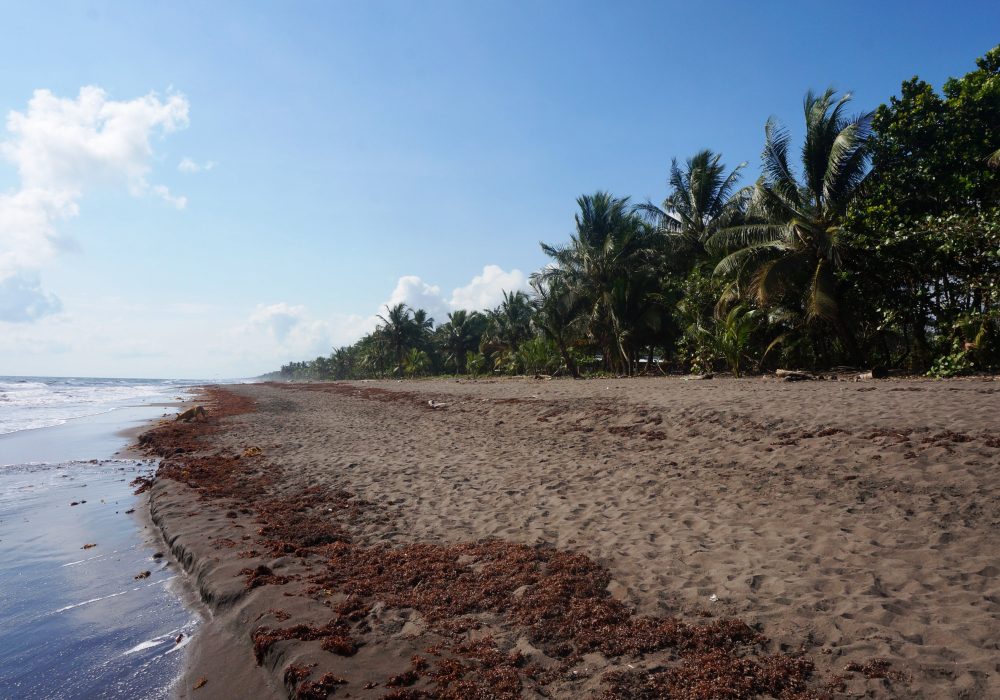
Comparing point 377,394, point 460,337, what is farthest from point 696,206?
point 460,337

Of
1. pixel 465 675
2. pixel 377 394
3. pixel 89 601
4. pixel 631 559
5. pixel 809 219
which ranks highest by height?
pixel 809 219

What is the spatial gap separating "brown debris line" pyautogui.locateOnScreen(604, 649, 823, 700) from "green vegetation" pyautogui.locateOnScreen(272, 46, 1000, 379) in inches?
531

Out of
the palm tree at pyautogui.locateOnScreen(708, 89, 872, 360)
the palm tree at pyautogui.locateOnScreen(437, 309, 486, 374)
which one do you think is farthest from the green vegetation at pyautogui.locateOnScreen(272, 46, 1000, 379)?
the palm tree at pyautogui.locateOnScreen(437, 309, 486, 374)

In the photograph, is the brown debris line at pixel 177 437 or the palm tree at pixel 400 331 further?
the palm tree at pixel 400 331

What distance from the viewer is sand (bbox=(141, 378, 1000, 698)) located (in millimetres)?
3154

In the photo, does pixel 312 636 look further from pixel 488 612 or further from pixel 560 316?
pixel 560 316

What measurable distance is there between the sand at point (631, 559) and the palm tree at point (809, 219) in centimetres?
893

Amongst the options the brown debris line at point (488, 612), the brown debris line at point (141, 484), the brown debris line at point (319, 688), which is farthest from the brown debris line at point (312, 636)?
the brown debris line at point (141, 484)

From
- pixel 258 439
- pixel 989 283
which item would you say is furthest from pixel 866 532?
pixel 258 439

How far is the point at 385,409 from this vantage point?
64.3 ft

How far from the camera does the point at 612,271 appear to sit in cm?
2872

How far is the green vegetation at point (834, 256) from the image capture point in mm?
14141

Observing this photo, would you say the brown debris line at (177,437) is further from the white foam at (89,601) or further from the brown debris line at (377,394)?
the white foam at (89,601)

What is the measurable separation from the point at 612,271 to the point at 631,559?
25269mm
